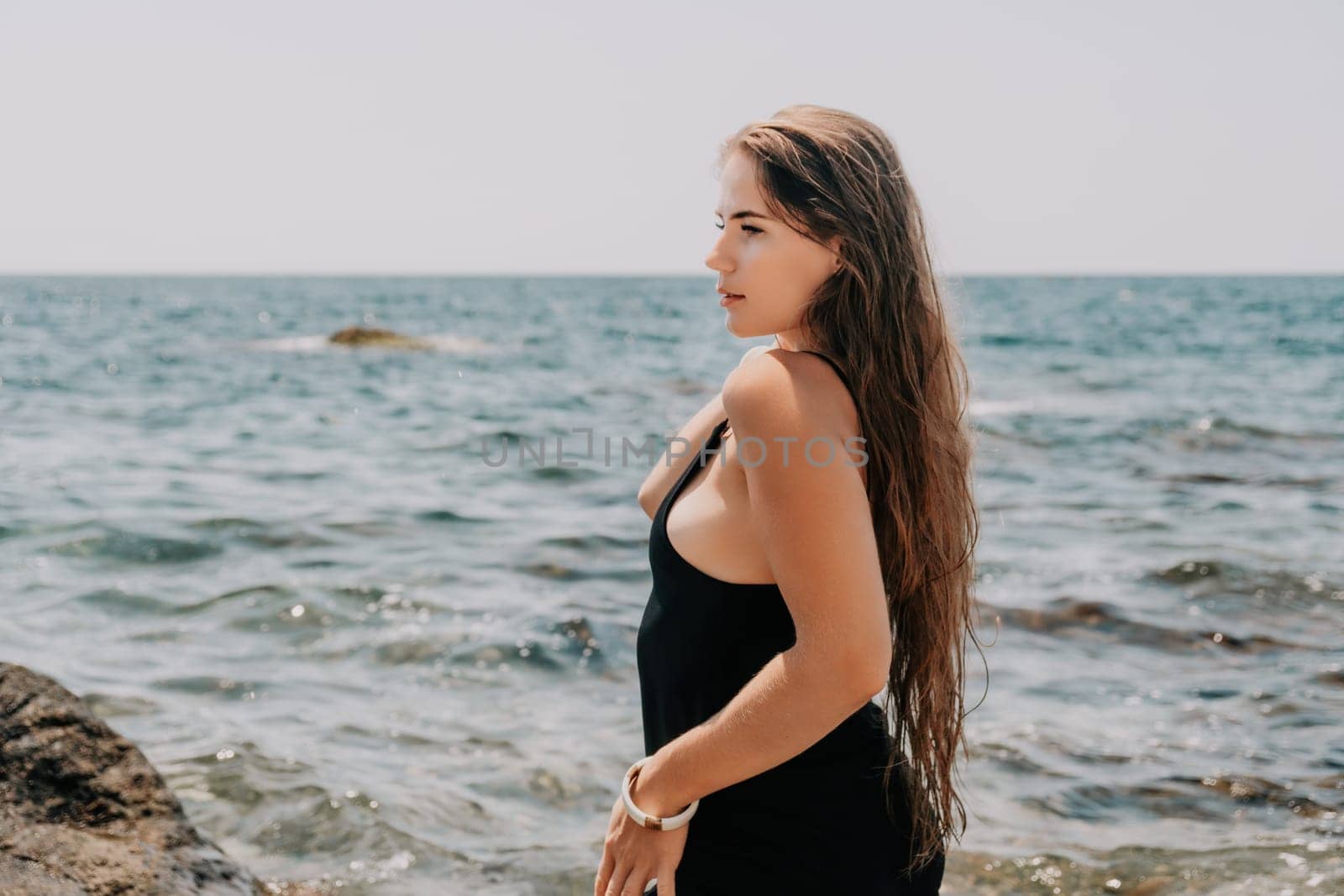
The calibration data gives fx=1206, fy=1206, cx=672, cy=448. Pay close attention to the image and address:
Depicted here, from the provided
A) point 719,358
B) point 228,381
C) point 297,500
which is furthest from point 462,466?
point 719,358

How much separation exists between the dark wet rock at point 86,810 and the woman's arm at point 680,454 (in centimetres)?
171

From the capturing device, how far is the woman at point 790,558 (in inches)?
64.8

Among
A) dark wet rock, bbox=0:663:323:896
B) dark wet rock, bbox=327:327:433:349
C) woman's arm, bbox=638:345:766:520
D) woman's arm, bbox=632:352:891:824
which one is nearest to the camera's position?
woman's arm, bbox=632:352:891:824

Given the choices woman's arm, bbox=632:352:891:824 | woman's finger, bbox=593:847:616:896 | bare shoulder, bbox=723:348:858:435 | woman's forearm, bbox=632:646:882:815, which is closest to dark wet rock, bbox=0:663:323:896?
woman's finger, bbox=593:847:616:896

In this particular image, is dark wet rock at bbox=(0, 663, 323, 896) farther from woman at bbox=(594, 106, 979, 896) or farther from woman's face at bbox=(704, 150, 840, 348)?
woman's face at bbox=(704, 150, 840, 348)

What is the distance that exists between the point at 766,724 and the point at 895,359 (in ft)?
1.91

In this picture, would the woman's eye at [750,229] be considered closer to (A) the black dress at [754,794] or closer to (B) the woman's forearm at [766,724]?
→ (A) the black dress at [754,794]

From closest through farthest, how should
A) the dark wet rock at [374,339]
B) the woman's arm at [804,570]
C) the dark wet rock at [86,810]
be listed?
1. the woman's arm at [804,570]
2. the dark wet rock at [86,810]
3. the dark wet rock at [374,339]

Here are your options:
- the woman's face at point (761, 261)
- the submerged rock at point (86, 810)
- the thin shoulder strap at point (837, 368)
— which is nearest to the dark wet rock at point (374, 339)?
the submerged rock at point (86, 810)

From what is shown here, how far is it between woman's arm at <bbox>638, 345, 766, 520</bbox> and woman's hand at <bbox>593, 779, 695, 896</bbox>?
553mm

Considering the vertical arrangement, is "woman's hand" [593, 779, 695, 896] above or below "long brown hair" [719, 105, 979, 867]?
below

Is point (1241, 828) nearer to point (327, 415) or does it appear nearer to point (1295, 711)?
point (1295, 711)

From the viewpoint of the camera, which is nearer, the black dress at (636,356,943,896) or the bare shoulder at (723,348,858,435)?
the bare shoulder at (723,348,858,435)

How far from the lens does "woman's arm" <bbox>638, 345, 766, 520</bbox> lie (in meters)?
2.13
